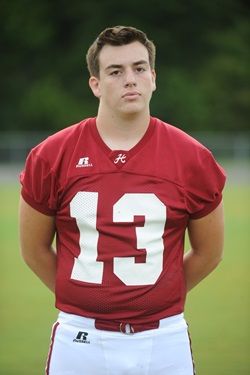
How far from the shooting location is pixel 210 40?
116ft

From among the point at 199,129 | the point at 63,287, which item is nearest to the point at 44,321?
the point at 63,287

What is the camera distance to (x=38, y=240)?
3.48m

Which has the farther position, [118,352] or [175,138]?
[175,138]

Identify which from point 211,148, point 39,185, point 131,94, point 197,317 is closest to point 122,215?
point 39,185

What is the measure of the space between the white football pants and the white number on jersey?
197 millimetres

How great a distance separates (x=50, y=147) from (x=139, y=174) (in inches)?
14.7

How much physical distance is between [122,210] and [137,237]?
0.12 metres

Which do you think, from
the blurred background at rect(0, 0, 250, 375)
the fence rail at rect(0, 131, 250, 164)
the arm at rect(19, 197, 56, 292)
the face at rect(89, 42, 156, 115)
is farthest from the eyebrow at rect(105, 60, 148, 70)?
the fence rail at rect(0, 131, 250, 164)

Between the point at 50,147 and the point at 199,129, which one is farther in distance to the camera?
the point at 199,129

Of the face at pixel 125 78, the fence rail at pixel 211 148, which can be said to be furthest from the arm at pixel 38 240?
the fence rail at pixel 211 148

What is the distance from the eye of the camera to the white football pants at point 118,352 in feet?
10.2

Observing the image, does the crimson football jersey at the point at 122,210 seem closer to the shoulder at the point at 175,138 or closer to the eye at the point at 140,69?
the shoulder at the point at 175,138

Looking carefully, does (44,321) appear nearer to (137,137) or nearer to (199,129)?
(137,137)

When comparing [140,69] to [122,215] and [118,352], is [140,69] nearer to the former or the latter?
[122,215]
